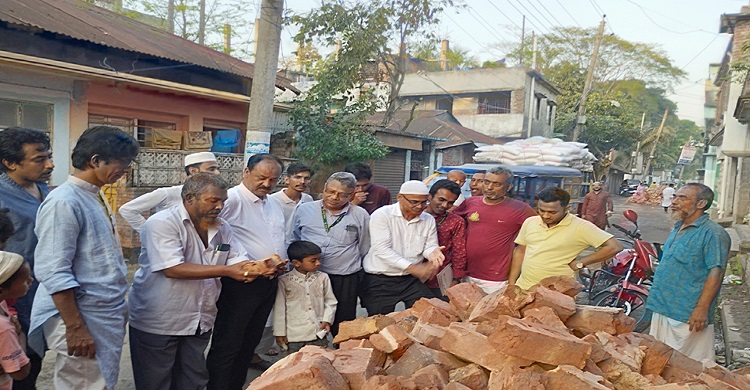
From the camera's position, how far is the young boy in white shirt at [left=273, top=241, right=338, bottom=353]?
12.1 feet

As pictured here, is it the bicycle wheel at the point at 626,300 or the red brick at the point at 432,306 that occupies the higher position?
the red brick at the point at 432,306

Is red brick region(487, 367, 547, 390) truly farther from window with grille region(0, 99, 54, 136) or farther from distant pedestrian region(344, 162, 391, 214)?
window with grille region(0, 99, 54, 136)

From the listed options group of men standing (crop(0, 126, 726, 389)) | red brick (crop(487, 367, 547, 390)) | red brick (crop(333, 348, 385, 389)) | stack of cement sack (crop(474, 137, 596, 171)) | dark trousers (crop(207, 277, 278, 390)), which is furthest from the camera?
stack of cement sack (crop(474, 137, 596, 171))

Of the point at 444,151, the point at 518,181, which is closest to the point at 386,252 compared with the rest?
the point at 518,181

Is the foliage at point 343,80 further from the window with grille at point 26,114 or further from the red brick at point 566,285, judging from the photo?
the red brick at point 566,285

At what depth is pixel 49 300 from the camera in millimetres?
2344

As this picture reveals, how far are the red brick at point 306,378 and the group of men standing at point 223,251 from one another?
2.54 feet

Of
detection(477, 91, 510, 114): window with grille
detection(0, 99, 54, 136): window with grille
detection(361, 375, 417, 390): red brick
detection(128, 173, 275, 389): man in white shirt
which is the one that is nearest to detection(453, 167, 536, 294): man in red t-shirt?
detection(128, 173, 275, 389): man in white shirt

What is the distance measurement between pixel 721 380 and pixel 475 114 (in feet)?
85.6

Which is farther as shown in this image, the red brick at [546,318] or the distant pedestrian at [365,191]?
the distant pedestrian at [365,191]

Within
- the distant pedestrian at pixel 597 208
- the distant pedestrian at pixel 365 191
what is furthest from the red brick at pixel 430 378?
the distant pedestrian at pixel 597 208

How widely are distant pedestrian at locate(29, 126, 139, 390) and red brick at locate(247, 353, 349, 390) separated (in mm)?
869

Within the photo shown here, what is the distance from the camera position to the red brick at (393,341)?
2.47 meters

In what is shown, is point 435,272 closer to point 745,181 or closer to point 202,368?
point 202,368
